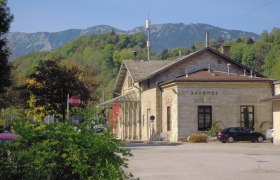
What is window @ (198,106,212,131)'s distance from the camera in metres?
41.9

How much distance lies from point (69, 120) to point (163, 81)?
125ft

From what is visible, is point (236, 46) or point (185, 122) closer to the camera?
point (185, 122)

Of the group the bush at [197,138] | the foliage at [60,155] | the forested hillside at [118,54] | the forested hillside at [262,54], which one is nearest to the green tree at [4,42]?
the foliage at [60,155]

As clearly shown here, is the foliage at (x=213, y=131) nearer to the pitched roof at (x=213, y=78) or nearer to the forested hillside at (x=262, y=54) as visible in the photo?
the pitched roof at (x=213, y=78)

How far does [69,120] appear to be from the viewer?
823 cm

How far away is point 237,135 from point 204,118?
373 cm

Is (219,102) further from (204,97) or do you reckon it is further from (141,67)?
(141,67)

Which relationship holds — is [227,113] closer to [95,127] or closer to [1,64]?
[1,64]

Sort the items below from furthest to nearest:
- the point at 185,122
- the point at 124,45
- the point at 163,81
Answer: the point at 124,45, the point at 163,81, the point at 185,122

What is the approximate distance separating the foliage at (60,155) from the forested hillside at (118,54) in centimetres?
7030

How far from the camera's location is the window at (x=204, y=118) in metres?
41.9

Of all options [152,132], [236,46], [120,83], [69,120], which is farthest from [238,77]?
[236,46]

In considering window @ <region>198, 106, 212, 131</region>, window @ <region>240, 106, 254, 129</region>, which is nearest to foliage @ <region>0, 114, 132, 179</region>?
window @ <region>198, 106, 212, 131</region>

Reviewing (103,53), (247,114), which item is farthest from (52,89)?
(103,53)
